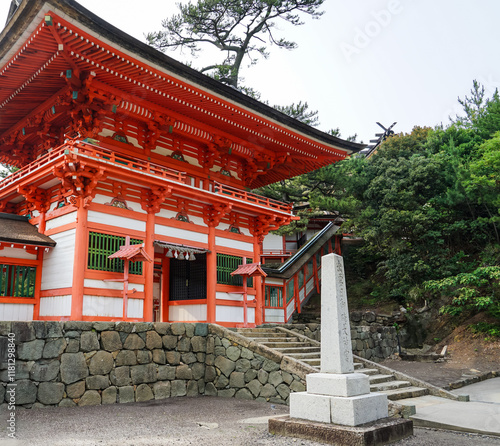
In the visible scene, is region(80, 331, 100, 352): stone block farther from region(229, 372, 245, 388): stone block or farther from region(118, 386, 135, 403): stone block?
region(229, 372, 245, 388): stone block

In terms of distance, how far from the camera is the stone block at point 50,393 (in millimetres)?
8367

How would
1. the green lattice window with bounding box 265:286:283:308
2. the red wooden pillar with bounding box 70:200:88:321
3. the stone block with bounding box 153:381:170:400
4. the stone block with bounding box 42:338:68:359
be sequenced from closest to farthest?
the stone block with bounding box 42:338:68:359 < the stone block with bounding box 153:381:170:400 < the red wooden pillar with bounding box 70:200:88:321 < the green lattice window with bounding box 265:286:283:308

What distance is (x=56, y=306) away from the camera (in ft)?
36.3

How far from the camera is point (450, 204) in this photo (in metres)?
19.0

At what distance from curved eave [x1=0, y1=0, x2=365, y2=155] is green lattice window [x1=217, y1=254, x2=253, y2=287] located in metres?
4.80

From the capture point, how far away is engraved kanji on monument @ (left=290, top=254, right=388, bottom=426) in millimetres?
6152

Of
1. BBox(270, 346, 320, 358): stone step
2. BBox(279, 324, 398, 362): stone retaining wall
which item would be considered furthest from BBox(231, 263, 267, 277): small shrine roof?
BBox(270, 346, 320, 358): stone step

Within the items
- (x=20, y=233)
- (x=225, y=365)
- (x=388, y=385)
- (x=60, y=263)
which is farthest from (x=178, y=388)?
(x=20, y=233)

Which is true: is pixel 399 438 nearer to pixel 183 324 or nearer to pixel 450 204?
pixel 183 324

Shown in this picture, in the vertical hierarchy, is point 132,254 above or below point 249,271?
above

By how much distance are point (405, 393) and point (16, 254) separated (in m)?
10.5

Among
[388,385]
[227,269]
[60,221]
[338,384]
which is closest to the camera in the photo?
[338,384]

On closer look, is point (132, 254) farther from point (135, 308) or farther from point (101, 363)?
point (101, 363)

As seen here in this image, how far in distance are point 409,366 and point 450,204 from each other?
7823 millimetres
